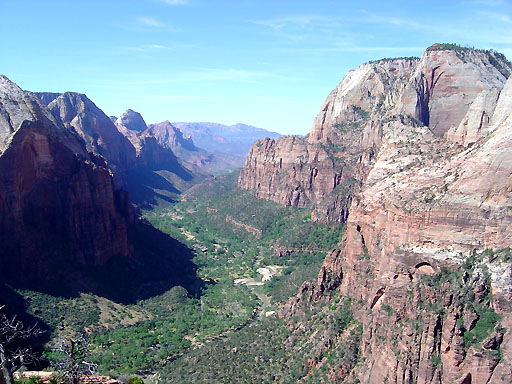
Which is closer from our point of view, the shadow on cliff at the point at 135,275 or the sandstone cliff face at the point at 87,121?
the shadow on cliff at the point at 135,275

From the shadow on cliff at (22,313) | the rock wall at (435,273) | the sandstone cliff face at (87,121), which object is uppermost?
the sandstone cliff face at (87,121)

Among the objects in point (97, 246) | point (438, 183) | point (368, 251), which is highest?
point (438, 183)

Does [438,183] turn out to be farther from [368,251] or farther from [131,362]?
[131,362]

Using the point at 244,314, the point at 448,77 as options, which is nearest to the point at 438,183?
the point at 244,314

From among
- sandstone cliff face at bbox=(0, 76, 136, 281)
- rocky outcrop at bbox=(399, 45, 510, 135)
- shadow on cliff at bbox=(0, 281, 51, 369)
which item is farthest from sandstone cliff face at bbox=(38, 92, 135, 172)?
rocky outcrop at bbox=(399, 45, 510, 135)

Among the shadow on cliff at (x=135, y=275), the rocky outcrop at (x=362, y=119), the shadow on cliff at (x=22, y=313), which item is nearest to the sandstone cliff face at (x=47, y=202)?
the shadow on cliff at (x=135, y=275)

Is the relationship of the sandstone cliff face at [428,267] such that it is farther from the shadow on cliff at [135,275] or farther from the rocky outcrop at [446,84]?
the rocky outcrop at [446,84]
